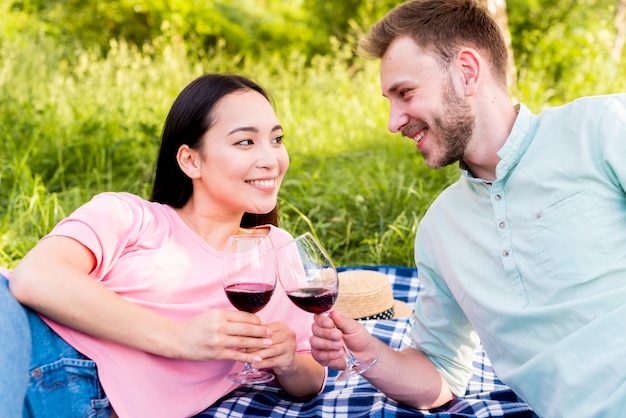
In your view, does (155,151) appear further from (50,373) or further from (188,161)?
(50,373)

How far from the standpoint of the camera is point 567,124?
7.43 feet

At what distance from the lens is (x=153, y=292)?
247 cm

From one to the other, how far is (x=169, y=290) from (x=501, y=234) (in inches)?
48.3

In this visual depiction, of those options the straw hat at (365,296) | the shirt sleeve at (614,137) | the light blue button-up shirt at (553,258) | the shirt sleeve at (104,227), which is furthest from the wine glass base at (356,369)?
the straw hat at (365,296)

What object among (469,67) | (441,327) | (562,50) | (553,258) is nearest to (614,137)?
(553,258)

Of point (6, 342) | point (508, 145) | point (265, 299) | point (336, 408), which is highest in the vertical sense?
point (508, 145)

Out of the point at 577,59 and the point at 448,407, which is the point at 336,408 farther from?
the point at 577,59

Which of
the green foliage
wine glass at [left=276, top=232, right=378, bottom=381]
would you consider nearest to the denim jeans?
wine glass at [left=276, top=232, right=378, bottom=381]

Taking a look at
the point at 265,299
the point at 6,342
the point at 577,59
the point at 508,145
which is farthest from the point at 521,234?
the point at 577,59

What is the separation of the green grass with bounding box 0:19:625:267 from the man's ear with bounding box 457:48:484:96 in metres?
2.26

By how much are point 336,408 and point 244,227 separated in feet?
3.09

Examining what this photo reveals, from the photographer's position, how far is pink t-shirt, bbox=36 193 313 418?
90.5 inches

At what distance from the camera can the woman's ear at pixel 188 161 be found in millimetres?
2727

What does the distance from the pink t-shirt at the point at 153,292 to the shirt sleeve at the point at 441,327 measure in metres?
0.47
